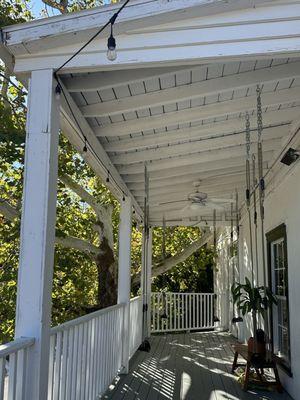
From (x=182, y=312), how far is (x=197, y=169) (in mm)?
5833

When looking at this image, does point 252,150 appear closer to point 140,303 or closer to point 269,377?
point 269,377

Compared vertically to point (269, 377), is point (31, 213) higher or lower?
higher

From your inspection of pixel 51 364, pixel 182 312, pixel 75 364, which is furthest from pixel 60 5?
pixel 51 364

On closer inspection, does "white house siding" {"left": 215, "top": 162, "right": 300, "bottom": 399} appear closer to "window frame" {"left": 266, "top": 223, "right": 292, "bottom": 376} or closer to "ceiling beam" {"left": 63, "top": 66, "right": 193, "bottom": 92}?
"window frame" {"left": 266, "top": 223, "right": 292, "bottom": 376}

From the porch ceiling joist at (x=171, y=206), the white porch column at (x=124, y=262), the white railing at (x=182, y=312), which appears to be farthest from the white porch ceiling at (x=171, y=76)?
the white railing at (x=182, y=312)

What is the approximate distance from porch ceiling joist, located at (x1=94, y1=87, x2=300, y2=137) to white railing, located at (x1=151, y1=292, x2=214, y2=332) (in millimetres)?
6760

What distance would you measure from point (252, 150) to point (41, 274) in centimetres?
340

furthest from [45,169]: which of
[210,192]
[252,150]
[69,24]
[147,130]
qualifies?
[210,192]

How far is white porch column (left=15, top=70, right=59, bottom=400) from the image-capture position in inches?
92.8

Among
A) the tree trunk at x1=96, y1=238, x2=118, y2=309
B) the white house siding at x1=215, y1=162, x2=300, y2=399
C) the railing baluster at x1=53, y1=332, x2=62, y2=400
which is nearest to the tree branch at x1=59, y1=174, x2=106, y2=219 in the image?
the tree trunk at x1=96, y1=238, x2=118, y2=309

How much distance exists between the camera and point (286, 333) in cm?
504

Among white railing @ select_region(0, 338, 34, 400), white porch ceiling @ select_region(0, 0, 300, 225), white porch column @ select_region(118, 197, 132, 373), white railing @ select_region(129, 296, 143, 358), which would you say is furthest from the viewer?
white railing @ select_region(129, 296, 143, 358)

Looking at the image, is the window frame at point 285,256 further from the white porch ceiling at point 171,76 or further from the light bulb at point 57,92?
the light bulb at point 57,92

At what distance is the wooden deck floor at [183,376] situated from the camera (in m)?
4.69
